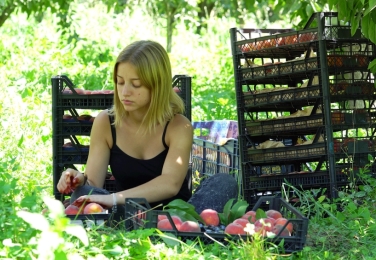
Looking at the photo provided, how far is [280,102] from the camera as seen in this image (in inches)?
203

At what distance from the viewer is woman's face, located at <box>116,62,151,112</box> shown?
4.18 meters

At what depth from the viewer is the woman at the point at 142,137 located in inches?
165

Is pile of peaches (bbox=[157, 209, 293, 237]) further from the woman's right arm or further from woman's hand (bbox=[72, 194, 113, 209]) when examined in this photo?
the woman's right arm

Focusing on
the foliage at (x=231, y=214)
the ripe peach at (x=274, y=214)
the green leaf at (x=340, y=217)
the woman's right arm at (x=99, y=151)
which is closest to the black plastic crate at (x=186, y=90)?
the woman's right arm at (x=99, y=151)

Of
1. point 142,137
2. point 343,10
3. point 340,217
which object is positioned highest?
point 343,10

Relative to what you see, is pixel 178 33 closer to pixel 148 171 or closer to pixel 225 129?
pixel 225 129

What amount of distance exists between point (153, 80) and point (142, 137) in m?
0.38

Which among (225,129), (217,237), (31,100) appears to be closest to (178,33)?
(31,100)

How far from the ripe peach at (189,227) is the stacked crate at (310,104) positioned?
1791 mm

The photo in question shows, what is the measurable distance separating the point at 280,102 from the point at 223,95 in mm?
4833

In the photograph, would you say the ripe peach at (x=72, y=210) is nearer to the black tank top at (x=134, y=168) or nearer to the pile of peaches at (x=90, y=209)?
the pile of peaches at (x=90, y=209)

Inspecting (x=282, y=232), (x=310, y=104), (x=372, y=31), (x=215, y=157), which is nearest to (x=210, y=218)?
(x=282, y=232)

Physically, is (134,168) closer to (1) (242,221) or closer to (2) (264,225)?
(1) (242,221)

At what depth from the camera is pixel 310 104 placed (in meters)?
5.28
